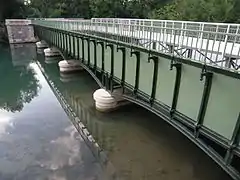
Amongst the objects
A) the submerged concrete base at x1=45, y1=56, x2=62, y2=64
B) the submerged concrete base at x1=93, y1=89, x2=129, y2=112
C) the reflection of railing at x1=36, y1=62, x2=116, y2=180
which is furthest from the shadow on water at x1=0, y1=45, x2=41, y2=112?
the submerged concrete base at x1=93, y1=89, x2=129, y2=112

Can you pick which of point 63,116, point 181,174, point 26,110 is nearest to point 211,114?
point 181,174

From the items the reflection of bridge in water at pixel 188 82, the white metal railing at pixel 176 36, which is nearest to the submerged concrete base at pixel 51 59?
the white metal railing at pixel 176 36

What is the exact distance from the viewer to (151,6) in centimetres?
5444

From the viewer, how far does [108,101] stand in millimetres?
13516

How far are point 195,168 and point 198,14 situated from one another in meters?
27.0

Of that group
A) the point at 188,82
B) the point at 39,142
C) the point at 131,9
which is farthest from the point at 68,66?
the point at 131,9

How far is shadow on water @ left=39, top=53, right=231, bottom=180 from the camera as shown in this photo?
8766mm

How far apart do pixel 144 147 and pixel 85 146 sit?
8.45 ft

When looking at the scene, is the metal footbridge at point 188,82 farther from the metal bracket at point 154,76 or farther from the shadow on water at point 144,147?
the shadow on water at point 144,147

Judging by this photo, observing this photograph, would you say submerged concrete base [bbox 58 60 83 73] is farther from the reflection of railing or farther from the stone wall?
the stone wall

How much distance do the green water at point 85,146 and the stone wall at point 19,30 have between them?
34.0 m

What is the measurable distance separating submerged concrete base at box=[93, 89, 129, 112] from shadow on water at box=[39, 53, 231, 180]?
0.32 m

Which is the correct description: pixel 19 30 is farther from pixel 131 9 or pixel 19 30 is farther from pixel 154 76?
pixel 154 76

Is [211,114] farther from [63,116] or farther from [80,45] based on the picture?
[80,45]
